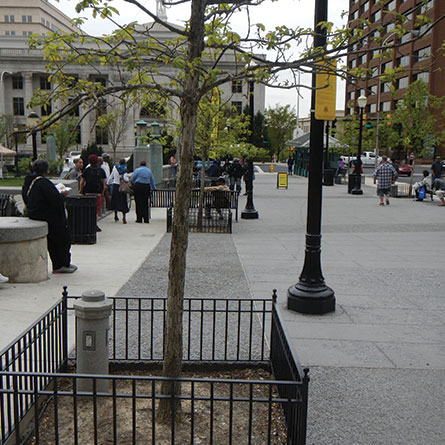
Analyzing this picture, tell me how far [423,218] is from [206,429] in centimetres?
1525

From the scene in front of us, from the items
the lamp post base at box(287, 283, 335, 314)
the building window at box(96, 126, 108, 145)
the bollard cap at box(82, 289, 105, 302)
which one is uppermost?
the building window at box(96, 126, 108, 145)

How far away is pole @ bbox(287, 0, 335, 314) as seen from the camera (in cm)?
680

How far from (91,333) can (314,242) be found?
3635 millimetres

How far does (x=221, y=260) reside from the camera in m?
10.4

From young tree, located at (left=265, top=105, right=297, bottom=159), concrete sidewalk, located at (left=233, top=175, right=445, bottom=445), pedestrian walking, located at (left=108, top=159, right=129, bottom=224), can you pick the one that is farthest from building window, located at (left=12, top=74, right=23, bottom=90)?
concrete sidewalk, located at (left=233, top=175, right=445, bottom=445)

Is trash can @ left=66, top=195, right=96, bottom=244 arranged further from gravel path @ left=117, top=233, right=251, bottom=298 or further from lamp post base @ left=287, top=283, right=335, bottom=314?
lamp post base @ left=287, top=283, right=335, bottom=314

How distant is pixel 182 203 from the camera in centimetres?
382

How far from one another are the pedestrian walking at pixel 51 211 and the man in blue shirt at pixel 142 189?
20.3 feet

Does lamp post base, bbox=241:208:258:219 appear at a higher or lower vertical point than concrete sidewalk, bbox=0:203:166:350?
higher

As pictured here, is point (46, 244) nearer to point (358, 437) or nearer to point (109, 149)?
point (358, 437)

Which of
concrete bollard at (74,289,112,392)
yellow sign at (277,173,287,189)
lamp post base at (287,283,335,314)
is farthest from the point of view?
yellow sign at (277,173,287,189)

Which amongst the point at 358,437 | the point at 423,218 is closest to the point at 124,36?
the point at 358,437

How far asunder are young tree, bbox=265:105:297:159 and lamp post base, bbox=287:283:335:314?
71617mm

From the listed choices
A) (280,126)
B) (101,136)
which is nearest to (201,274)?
(101,136)
